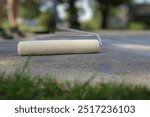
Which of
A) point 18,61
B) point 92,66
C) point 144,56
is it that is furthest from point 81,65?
point 144,56

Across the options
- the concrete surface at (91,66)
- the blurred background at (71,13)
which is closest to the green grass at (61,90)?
the concrete surface at (91,66)

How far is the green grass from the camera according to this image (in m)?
4.09

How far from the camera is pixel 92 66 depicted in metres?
5.14

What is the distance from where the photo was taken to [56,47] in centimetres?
588

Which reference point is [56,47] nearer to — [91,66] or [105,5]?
[91,66]

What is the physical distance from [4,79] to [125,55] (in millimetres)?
1831

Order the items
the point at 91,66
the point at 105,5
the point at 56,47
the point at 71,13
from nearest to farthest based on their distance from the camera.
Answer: the point at 91,66 < the point at 56,47 < the point at 71,13 < the point at 105,5

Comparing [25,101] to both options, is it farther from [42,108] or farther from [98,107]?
[98,107]

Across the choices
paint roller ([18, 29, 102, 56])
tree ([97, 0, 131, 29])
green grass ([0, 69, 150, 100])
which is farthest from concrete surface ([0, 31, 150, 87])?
tree ([97, 0, 131, 29])

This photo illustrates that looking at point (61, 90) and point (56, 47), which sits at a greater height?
point (61, 90)

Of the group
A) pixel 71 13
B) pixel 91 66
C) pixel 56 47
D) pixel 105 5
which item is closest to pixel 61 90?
pixel 91 66

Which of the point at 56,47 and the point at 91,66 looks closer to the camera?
the point at 91,66

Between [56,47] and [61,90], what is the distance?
1.58m

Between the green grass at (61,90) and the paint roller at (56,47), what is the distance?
1.33 meters
